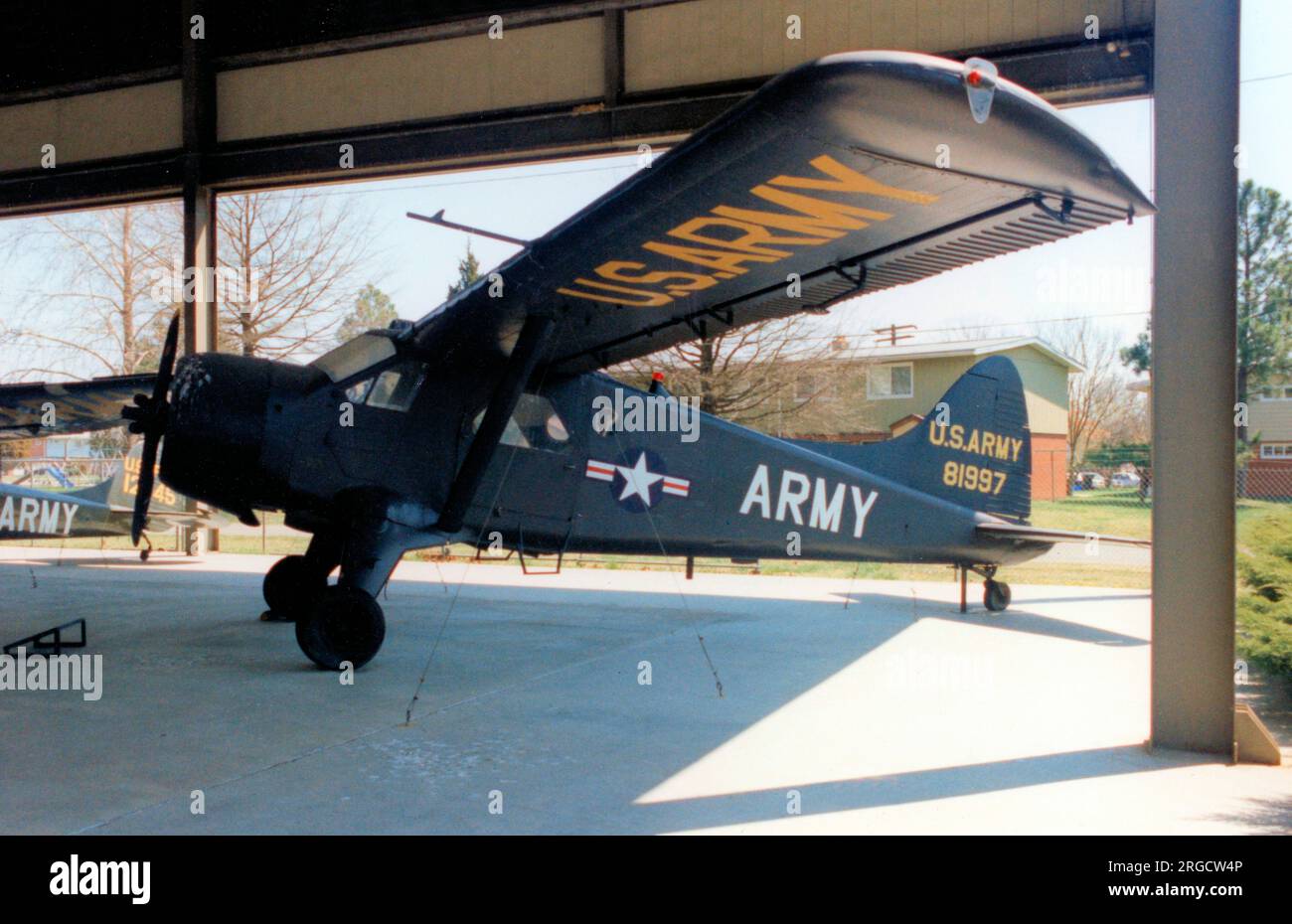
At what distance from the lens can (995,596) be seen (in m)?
10.6

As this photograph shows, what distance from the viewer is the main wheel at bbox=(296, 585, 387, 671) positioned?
270 inches

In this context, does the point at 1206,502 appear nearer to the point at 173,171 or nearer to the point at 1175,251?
the point at 1175,251

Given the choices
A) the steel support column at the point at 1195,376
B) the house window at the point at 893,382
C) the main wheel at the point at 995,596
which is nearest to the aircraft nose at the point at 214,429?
the steel support column at the point at 1195,376

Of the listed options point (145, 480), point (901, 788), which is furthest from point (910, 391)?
point (901, 788)

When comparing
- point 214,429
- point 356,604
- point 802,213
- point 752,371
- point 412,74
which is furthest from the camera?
point 752,371

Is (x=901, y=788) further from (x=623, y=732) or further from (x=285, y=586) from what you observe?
(x=285, y=586)

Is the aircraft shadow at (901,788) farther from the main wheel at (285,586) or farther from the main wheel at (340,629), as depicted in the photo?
the main wheel at (285,586)

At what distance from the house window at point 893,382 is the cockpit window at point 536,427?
22711 mm

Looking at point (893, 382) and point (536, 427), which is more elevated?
point (893, 382)

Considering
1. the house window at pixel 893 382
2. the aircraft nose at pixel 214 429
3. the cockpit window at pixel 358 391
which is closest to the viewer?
the aircraft nose at pixel 214 429

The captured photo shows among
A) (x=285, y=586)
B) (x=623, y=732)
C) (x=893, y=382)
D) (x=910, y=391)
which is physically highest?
(x=893, y=382)

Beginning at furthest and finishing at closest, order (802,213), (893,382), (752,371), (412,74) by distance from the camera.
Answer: (893,382) → (752,371) → (412,74) → (802,213)

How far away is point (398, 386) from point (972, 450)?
6.55 m

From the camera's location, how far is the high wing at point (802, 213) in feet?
11.5
